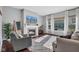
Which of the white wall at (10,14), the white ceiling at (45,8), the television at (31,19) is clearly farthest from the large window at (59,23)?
the white wall at (10,14)

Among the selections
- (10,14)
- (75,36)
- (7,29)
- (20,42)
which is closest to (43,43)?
(20,42)

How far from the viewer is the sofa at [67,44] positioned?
2.01 meters

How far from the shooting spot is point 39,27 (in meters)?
2.36

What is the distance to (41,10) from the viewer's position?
2.28m

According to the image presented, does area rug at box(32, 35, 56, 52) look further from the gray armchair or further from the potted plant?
the potted plant

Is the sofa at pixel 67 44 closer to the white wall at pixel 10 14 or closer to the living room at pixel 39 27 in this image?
the living room at pixel 39 27

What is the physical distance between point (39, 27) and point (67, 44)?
74cm

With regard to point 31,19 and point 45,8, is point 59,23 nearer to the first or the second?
point 45,8
